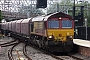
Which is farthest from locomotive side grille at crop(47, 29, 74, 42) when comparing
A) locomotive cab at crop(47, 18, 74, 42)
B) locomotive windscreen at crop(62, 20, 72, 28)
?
locomotive windscreen at crop(62, 20, 72, 28)

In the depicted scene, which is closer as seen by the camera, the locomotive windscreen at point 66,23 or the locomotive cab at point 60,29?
the locomotive cab at point 60,29

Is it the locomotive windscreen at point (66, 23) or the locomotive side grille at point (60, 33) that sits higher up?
the locomotive windscreen at point (66, 23)

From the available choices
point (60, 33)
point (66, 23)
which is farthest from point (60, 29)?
point (66, 23)

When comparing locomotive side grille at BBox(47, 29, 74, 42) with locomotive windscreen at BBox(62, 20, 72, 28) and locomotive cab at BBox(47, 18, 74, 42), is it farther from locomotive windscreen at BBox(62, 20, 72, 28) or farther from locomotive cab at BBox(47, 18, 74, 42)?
locomotive windscreen at BBox(62, 20, 72, 28)

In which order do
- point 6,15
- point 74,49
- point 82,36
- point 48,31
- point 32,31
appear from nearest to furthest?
point 48,31 < point 74,49 < point 32,31 < point 82,36 < point 6,15

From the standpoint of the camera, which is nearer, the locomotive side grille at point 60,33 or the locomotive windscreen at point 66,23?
the locomotive side grille at point 60,33

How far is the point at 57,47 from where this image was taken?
1783 centimetres

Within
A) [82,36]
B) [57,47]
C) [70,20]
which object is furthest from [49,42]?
[82,36]

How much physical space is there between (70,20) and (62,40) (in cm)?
156

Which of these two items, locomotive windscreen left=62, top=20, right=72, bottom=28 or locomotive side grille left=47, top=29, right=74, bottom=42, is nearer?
locomotive side grille left=47, top=29, right=74, bottom=42

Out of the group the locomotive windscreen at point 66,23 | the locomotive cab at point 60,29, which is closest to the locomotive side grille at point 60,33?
the locomotive cab at point 60,29

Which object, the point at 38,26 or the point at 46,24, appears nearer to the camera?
the point at 46,24

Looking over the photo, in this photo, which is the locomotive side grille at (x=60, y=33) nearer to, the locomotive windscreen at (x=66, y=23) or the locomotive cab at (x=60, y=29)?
the locomotive cab at (x=60, y=29)

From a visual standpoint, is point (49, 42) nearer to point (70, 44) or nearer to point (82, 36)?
point (70, 44)
